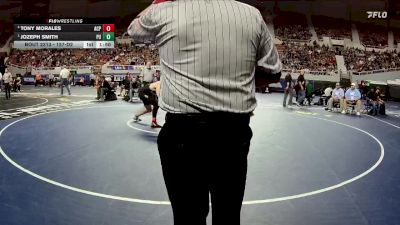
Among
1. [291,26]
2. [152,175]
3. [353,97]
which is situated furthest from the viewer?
[291,26]

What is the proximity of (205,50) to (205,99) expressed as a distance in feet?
0.75

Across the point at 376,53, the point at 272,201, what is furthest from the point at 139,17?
the point at 376,53

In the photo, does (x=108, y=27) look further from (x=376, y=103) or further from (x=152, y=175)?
(x=152, y=175)

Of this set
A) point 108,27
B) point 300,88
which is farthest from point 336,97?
point 108,27

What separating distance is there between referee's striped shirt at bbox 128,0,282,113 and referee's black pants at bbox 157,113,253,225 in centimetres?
7

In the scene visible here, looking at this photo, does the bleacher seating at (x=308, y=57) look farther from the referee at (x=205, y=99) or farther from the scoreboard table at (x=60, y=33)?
the referee at (x=205, y=99)

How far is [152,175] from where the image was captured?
5801mm

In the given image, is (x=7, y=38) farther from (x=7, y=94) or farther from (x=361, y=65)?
(x=361, y=65)

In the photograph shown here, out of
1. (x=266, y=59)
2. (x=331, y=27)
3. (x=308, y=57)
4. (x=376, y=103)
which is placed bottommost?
(x=376, y=103)

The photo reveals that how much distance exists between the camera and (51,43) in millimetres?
20875

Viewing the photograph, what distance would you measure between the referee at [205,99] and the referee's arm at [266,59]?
0.05 m

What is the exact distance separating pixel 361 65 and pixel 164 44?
3700cm

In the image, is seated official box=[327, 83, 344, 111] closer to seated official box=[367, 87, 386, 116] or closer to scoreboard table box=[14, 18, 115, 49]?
seated official box=[367, 87, 386, 116]

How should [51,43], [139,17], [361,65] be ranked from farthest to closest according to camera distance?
[361,65] → [51,43] → [139,17]
